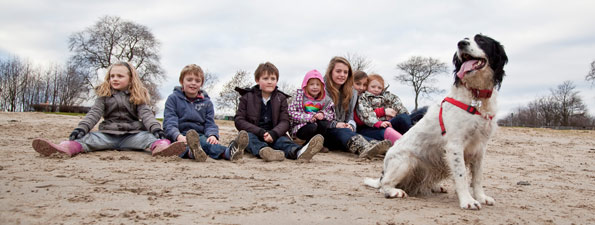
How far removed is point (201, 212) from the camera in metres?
2.38

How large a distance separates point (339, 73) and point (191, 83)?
257cm

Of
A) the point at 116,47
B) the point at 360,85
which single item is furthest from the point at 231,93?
the point at 360,85

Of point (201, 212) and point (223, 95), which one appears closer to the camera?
point (201, 212)

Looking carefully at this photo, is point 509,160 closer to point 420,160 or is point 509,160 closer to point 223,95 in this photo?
point 420,160

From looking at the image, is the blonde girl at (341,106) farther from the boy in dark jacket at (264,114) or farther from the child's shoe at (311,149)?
the child's shoe at (311,149)

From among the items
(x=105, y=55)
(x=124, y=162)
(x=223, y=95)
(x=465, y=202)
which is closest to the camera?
(x=465, y=202)

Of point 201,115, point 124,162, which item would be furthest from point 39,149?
point 201,115

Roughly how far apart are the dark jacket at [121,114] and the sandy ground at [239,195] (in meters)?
0.70

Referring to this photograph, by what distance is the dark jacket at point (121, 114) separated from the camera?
18.1 feet

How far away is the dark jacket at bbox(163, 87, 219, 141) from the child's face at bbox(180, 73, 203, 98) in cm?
12

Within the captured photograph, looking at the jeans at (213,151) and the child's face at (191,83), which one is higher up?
the child's face at (191,83)

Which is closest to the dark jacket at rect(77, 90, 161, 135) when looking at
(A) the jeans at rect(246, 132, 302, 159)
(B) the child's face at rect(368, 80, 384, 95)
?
(A) the jeans at rect(246, 132, 302, 159)

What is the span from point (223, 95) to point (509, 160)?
108 feet

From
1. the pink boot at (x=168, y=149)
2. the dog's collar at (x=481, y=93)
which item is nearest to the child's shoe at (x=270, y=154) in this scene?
the pink boot at (x=168, y=149)
